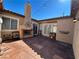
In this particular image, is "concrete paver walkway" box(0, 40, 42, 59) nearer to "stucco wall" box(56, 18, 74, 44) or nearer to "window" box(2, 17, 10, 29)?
"window" box(2, 17, 10, 29)

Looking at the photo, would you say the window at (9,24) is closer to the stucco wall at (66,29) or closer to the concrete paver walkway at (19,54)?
the concrete paver walkway at (19,54)

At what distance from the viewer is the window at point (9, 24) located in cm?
692

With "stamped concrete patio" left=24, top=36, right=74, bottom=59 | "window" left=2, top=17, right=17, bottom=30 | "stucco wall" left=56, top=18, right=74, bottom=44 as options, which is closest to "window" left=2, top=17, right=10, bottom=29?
"window" left=2, top=17, right=17, bottom=30

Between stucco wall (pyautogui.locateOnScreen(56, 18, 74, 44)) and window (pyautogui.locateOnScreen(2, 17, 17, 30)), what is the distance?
5.83 meters

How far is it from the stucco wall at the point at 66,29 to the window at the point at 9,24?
583cm

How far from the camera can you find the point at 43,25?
450 inches

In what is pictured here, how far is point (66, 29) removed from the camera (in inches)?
279

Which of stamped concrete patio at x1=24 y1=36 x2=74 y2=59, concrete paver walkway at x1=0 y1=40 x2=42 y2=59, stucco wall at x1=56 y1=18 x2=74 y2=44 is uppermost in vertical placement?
stucco wall at x1=56 y1=18 x2=74 y2=44

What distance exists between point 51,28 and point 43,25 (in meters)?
2.08

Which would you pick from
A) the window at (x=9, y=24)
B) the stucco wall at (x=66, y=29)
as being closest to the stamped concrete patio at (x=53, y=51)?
the stucco wall at (x=66, y=29)

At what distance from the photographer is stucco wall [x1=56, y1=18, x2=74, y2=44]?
671cm

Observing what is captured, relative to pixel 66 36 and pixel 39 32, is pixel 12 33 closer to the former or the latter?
pixel 39 32

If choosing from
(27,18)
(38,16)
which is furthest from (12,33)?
(38,16)

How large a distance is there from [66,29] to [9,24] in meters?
6.82
